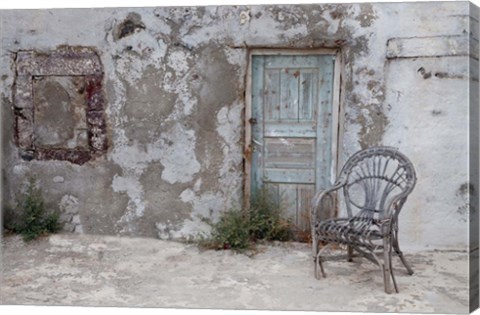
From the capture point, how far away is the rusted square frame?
384cm

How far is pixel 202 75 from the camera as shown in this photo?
12.8 ft

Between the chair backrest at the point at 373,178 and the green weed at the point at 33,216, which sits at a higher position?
the chair backrest at the point at 373,178

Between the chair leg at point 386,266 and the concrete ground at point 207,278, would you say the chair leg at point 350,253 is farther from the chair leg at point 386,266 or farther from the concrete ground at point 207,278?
the chair leg at point 386,266

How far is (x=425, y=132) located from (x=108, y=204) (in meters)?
2.16

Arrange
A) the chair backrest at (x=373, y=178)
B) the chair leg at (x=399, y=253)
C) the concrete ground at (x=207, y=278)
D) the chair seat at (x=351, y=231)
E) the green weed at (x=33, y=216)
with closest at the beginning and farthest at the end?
the concrete ground at (x=207, y=278)
the chair seat at (x=351, y=231)
the chair leg at (x=399, y=253)
the chair backrest at (x=373, y=178)
the green weed at (x=33, y=216)

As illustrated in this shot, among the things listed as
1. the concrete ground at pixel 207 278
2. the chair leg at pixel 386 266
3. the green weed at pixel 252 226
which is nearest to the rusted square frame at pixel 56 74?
the concrete ground at pixel 207 278

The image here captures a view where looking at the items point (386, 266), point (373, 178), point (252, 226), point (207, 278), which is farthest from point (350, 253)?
point (207, 278)

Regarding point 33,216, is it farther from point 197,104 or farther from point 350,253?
point 350,253

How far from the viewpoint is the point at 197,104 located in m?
3.92

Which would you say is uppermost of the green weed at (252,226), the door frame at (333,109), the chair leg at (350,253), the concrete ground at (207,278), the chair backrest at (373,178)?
the door frame at (333,109)

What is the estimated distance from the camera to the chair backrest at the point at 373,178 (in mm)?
3453

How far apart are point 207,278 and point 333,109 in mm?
1418

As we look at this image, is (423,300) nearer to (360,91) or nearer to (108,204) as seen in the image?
(360,91)

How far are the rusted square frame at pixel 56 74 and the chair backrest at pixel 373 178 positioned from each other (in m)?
1.67
